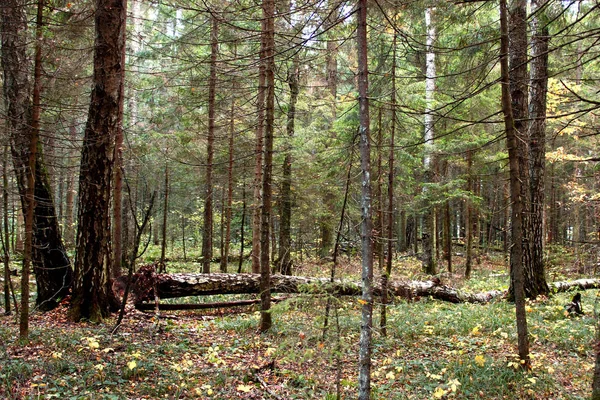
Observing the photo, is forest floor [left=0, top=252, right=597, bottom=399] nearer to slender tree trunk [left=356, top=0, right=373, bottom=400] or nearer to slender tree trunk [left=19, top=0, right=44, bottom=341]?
slender tree trunk [left=356, top=0, right=373, bottom=400]

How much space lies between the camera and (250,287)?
10.6 m

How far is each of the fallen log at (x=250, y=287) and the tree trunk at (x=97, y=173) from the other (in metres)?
1.50

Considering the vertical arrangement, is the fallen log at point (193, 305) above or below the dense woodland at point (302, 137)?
below

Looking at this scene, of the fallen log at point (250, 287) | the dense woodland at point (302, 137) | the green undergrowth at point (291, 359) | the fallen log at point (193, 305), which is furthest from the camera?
the fallen log at point (250, 287)

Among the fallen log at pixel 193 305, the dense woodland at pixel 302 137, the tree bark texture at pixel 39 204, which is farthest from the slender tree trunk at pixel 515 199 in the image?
the tree bark texture at pixel 39 204

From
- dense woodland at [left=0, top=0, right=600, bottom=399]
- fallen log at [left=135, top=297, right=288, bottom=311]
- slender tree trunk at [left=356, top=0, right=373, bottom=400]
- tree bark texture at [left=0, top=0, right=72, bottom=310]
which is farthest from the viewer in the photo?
fallen log at [left=135, top=297, right=288, bottom=311]

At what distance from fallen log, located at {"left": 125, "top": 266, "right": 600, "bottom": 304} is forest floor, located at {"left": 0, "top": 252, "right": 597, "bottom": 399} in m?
0.93

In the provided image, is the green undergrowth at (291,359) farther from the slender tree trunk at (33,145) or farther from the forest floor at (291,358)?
the slender tree trunk at (33,145)

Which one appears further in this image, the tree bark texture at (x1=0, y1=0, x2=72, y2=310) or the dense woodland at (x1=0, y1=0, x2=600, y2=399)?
the tree bark texture at (x1=0, y1=0, x2=72, y2=310)

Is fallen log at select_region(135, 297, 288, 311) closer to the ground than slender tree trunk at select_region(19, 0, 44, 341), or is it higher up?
closer to the ground

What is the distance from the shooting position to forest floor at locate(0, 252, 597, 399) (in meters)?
4.78

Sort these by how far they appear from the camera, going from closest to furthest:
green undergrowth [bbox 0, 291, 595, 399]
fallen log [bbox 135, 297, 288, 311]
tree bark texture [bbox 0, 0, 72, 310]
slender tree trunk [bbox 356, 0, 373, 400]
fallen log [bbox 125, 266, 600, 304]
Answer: slender tree trunk [bbox 356, 0, 373, 400] → green undergrowth [bbox 0, 291, 595, 399] → tree bark texture [bbox 0, 0, 72, 310] → fallen log [bbox 135, 297, 288, 311] → fallen log [bbox 125, 266, 600, 304]

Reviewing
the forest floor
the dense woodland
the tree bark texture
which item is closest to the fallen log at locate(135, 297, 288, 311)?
the dense woodland

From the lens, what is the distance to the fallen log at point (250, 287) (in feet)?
30.3
